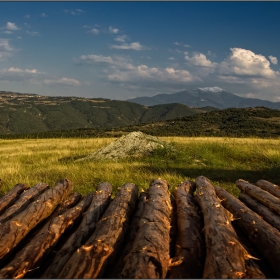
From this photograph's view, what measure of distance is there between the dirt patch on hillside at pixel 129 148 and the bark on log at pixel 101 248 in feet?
33.4

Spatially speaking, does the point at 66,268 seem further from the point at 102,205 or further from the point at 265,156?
the point at 265,156

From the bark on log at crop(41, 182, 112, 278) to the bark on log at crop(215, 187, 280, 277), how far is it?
2618 millimetres

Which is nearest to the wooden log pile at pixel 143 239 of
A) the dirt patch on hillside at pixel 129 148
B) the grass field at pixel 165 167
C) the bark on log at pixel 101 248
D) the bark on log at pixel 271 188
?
the bark on log at pixel 101 248

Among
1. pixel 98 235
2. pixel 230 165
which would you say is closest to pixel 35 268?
pixel 98 235

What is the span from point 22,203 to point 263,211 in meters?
5.17

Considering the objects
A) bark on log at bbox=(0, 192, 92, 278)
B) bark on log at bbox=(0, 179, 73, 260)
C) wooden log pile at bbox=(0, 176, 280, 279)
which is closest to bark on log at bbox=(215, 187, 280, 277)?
wooden log pile at bbox=(0, 176, 280, 279)

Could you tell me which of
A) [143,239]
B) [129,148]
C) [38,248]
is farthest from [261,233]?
[129,148]

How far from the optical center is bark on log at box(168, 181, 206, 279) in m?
3.65

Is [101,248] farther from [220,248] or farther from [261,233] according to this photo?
[261,233]

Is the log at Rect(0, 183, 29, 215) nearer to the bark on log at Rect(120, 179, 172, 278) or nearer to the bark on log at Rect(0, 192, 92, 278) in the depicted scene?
the bark on log at Rect(0, 192, 92, 278)

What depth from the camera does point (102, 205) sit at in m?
6.28

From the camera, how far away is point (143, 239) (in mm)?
3996

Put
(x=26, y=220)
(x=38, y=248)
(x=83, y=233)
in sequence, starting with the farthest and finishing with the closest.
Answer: (x=26, y=220)
(x=83, y=233)
(x=38, y=248)

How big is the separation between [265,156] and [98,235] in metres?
12.7
